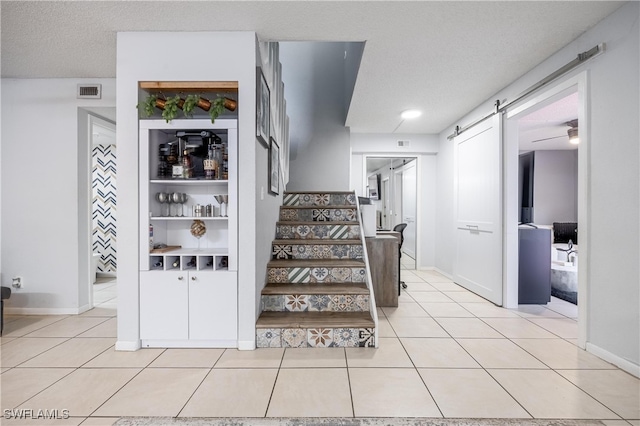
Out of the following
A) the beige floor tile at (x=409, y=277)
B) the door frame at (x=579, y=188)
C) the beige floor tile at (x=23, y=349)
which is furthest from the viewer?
the beige floor tile at (x=409, y=277)

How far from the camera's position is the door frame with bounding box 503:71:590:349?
234cm

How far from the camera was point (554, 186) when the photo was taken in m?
6.48

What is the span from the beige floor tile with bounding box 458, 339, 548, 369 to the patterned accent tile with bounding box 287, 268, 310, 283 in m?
1.42

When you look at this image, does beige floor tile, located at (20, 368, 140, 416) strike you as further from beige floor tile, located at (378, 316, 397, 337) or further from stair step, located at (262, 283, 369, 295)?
beige floor tile, located at (378, 316, 397, 337)

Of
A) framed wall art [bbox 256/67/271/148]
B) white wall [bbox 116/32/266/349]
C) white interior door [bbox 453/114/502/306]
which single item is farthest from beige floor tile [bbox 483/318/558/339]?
framed wall art [bbox 256/67/271/148]

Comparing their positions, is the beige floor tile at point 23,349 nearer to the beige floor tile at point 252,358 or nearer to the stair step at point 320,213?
the beige floor tile at point 252,358

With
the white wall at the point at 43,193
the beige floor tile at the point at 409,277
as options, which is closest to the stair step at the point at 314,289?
the beige floor tile at the point at 409,277

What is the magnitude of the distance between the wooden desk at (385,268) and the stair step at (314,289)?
678 mm

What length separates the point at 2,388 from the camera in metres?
1.84

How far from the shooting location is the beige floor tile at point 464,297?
367 centimetres

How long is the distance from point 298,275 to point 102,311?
2269mm

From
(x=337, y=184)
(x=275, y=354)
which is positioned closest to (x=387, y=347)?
(x=275, y=354)

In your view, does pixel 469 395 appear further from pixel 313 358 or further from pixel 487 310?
pixel 487 310

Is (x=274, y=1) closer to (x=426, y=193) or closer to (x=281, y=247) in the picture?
(x=281, y=247)
